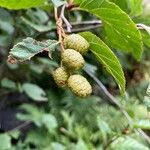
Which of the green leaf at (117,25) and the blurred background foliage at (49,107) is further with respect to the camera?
the blurred background foliage at (49,107)

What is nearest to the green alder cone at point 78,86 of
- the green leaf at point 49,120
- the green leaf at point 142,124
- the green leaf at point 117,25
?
the green leaf at point 117,25

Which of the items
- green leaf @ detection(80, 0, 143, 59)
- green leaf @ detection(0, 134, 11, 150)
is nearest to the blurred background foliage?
green leaf @ detection(0, 134, 11, 150)

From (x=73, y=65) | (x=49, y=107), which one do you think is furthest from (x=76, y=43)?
(x=49, y=107)

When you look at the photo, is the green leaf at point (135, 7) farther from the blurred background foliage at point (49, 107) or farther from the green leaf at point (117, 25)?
the blurred background foliage at point (49, 107)

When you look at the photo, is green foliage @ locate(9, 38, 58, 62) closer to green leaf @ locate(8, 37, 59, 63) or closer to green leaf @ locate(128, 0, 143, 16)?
green leaf @ locate(8, 37, 59, 63)

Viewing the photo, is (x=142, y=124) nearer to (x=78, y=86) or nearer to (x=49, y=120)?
(x=78, y=86)
